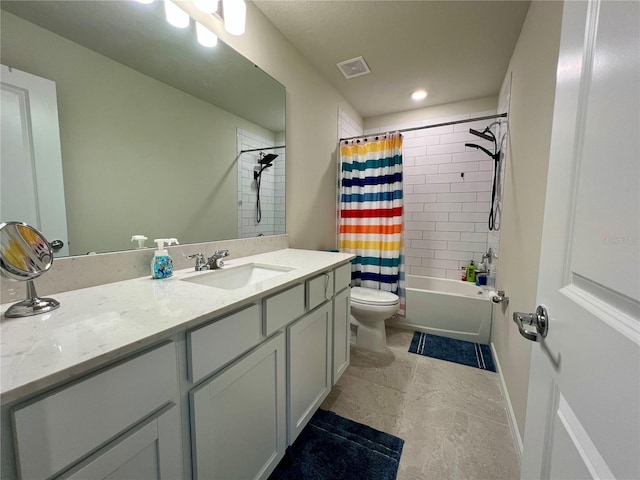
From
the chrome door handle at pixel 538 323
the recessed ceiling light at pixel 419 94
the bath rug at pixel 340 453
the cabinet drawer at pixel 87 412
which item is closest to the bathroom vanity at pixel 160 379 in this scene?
the cabinet drawer at pixel 87 412

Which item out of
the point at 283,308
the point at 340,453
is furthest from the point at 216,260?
the point at 340,453

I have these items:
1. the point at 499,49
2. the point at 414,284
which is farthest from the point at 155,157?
the point at 414,284

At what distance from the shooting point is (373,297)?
213 cm

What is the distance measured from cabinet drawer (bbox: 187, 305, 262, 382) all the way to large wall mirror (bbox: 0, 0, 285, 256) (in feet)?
1.96

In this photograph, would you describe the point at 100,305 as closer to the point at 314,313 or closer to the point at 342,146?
the point at 314,313

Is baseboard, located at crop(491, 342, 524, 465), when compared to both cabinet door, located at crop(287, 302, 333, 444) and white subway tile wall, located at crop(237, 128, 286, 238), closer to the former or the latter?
cabinet door, located at crop(287, 302, 333, 444)

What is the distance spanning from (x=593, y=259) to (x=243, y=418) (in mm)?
1025

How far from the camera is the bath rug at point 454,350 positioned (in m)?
2.02

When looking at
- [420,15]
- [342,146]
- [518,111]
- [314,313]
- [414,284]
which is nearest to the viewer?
[314,313]

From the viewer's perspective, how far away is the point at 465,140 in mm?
2756

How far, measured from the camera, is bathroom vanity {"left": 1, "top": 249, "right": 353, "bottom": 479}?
45cm

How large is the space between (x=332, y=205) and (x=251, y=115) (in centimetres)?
120

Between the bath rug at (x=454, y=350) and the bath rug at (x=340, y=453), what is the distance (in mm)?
996

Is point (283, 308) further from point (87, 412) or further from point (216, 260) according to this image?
point (87, 412)
